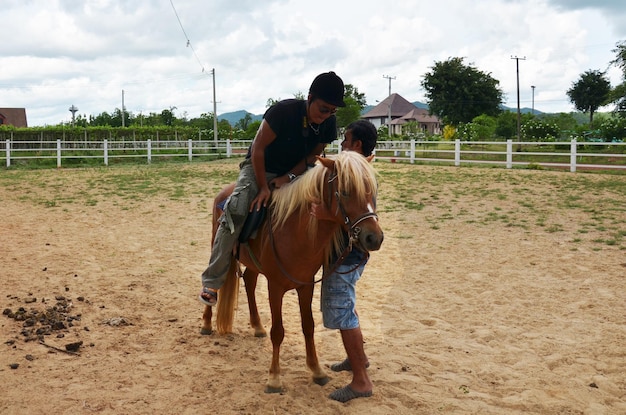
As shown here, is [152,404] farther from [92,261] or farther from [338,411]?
[92,261]

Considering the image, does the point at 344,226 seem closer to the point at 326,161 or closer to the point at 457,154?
the point at 326,161

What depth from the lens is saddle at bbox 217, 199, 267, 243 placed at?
3988 mm

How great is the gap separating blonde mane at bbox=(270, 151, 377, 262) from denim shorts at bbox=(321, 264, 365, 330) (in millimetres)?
250

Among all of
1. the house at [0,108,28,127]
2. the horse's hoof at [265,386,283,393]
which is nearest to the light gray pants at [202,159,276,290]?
the horse's hoof at [265,386,283,393]

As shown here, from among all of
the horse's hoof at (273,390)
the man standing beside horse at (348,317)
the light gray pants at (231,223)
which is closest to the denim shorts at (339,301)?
the man standing beside horse at (348,317)

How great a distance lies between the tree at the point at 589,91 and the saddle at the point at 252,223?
256 feet

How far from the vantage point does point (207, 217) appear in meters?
11.3

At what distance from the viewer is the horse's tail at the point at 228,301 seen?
479cm

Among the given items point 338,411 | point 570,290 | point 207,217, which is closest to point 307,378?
point 338,411

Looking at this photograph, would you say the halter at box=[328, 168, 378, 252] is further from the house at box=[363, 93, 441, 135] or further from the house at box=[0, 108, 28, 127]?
the house at box=[363, 93, 441, 135]

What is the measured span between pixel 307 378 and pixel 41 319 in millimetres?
2677

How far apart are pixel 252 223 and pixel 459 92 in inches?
2291

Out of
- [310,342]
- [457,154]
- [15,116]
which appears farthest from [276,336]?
[15,116]

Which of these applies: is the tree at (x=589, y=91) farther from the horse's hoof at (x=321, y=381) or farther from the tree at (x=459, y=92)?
the horse's hoof at (x=321, y=381)
